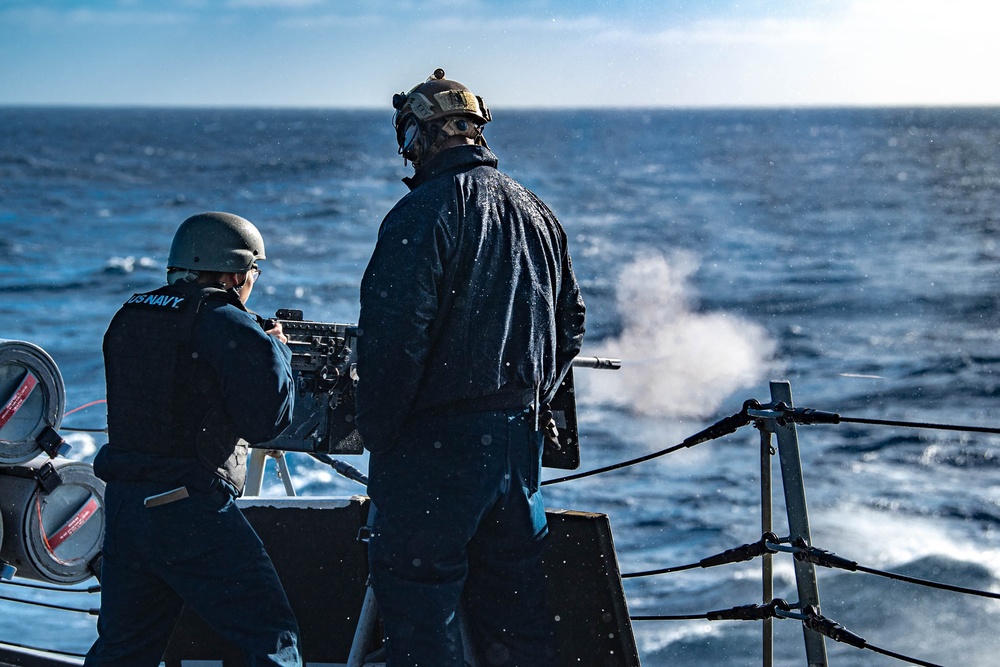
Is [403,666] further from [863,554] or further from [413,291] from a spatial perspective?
[863,554]

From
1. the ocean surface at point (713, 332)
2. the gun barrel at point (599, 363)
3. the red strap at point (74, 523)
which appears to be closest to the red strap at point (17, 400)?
the red strap at point (74, 523)

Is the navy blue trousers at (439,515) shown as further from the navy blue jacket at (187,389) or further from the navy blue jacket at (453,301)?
the navy blue jacket at (187,389)

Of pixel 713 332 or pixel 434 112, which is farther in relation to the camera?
pixel 713 332

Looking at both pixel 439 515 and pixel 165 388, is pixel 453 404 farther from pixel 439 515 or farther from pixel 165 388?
pixel 165 388

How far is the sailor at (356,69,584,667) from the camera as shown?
2805 mm

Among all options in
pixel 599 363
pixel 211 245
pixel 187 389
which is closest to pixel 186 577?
pixel 187 389

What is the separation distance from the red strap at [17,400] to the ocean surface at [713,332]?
758cm

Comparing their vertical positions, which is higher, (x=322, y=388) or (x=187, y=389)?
(x=187, y=389)

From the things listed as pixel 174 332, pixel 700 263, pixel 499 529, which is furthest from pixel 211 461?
pixel 700 263

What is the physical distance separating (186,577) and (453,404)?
3.08 feet

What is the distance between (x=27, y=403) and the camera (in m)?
3.98

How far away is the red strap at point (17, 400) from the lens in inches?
155

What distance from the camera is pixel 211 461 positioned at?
314 cm

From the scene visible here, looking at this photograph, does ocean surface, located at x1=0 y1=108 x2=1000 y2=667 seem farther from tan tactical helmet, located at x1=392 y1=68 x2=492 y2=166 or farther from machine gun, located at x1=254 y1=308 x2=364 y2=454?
tan tactical helmet, located at x1=392 y1=68 x2=492 y2=166
